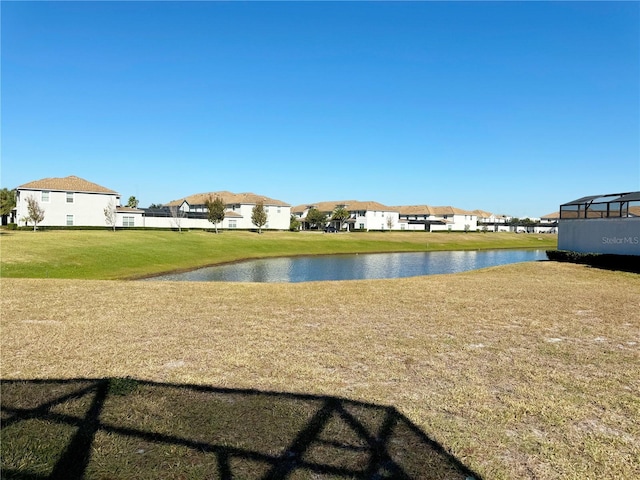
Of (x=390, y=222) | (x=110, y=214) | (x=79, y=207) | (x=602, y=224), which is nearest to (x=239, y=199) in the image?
(x=110, y=214)

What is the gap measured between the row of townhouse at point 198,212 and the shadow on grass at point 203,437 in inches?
2468

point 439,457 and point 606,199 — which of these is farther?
point 606,199

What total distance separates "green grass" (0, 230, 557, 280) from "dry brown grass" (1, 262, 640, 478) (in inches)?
628

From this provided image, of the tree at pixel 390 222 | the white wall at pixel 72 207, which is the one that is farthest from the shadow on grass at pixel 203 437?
the tree at pixel 390 222

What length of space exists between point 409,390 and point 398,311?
20.4ft

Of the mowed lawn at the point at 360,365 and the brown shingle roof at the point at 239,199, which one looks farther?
the brown shingle roof at the point at 239,199

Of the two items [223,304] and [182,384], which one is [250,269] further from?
[182,384]

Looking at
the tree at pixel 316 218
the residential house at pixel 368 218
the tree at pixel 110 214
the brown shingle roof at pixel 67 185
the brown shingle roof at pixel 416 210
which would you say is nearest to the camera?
the brown shingle roof at pixel 67 185

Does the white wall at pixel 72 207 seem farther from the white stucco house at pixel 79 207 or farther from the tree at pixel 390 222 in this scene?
the tree at pixel 390 222

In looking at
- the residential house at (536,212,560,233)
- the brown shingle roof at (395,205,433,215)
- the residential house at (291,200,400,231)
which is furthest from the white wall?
the residential house at (536,212,560,233)

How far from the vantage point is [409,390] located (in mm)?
5941

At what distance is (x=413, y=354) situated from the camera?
305 inches


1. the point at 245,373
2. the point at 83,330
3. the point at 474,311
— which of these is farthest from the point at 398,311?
the point at 83,330

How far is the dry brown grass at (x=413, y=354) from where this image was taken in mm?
4730
